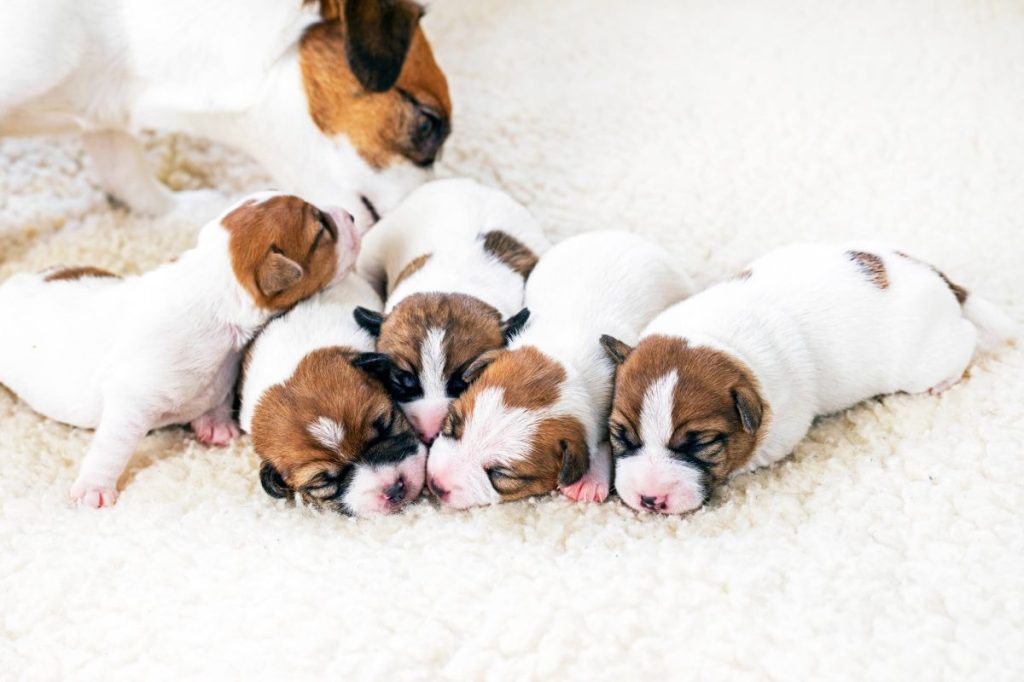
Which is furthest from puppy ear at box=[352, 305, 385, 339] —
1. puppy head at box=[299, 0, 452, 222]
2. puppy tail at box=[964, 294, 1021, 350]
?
puppy tail at box=[964, 294, 1021, 350]

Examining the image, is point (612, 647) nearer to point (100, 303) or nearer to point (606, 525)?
point (606, 525)

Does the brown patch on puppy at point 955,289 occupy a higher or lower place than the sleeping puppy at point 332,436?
higher

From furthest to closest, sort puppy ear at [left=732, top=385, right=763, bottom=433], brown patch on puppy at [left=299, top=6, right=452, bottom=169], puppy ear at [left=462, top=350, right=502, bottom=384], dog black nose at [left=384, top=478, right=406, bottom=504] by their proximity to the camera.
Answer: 1. brown patch on puppy at [left=299, top=6, right=452, bottom=169]
2. puppy ear at [left=462, top=350, right=502, bottom=384]
3. dog black nose at [left=384, top=478, right=406, bottom=504]
4. puppy ear at [left=732, top=385, right=763, bottom=433]

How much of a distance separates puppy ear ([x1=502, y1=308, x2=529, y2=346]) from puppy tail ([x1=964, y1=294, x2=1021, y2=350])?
40.4 inches

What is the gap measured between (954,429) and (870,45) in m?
2.04

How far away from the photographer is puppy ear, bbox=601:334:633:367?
6.89ft

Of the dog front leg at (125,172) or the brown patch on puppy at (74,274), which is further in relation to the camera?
the dog front leg at (125,172)

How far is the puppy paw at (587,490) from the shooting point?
2.02m

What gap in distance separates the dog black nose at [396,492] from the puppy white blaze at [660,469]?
442 millimetres

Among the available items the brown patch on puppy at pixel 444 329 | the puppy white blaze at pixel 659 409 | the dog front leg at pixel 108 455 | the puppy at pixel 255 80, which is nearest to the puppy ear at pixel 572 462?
the puppy white blaze at pixel 659 409

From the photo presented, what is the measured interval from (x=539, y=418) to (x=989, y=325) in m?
1.11

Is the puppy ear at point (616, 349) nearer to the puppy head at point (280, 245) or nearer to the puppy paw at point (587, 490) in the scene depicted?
the puppy paw at point (587, 490)

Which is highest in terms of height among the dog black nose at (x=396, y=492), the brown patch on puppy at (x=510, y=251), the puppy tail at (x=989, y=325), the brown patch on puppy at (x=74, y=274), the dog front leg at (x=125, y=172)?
the puppy tail at (x=989, y=325)

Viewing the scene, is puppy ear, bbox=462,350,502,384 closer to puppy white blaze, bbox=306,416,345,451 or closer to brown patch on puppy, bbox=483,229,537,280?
puppy white blaze, bbox=306,416,345,451
